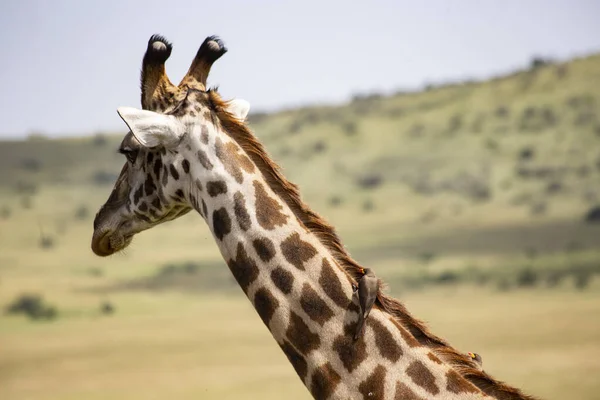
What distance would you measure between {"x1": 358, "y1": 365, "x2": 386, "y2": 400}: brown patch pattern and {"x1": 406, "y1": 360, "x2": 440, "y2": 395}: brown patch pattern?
0.39ft

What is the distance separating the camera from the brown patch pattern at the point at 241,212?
4.91 m

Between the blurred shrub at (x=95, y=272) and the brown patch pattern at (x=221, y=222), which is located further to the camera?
the blurred shrub at (x=95, y=272)

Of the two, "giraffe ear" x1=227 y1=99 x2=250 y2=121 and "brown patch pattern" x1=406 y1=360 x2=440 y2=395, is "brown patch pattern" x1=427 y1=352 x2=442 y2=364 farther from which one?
"giraffe ear" x1=227 y1=99 x2=250 y2=121

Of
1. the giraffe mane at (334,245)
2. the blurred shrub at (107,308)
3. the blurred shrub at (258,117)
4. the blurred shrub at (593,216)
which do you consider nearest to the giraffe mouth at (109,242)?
the giraffe mane at (334,245)

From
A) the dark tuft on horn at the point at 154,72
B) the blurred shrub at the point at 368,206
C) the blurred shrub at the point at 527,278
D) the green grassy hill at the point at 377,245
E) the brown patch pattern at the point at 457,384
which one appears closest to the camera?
the brown patch pattern at the point at 457,384

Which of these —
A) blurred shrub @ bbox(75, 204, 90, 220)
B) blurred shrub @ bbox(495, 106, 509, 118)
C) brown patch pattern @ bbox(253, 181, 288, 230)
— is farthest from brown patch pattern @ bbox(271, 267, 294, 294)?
blurred shrub @ bbox(495, 106, 509, 118)

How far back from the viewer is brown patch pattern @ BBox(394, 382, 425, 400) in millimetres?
4555

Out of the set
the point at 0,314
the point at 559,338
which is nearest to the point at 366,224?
the point at 0,314

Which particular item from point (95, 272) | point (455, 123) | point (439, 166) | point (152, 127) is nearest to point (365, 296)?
point (152, 127)

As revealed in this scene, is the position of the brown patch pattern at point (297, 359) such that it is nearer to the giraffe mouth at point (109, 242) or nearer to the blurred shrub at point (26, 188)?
the giraffe mouth at point (109, 242)

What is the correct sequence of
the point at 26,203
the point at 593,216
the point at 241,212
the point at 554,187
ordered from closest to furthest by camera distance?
1. the point at 241,212
2. the point at 593,216
3. the point at 554,187
4. the point at 26,203

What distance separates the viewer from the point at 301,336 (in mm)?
4727

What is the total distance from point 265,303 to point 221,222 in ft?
1.47

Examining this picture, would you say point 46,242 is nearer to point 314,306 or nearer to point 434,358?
point 314,306
